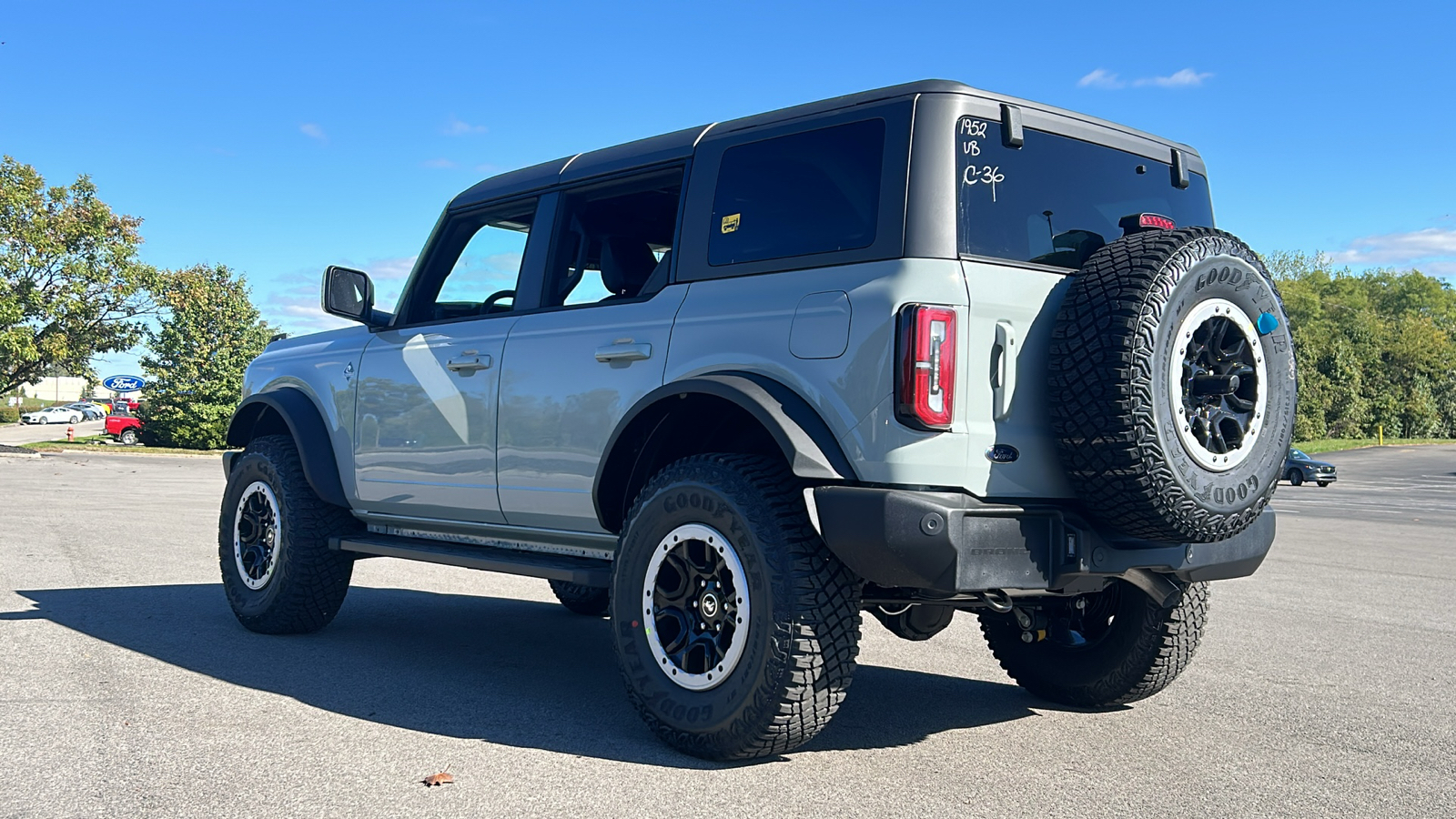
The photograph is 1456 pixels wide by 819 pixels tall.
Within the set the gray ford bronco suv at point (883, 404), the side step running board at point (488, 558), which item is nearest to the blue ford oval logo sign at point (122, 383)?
the side step running board at point (488, 558)

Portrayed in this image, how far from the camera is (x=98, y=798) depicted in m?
3.53

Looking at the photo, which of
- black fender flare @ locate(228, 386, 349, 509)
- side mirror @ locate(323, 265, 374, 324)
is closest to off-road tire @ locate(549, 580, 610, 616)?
black fender flare @ locate(228, 386, 349, 509)

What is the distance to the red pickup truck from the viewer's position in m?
49.4

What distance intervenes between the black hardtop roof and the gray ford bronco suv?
2cm

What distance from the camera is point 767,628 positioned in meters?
3.83

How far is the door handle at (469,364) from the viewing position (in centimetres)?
537

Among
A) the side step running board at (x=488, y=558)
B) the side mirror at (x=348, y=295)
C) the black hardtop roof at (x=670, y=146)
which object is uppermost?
the black hardtop roof at (x=670, y=146)

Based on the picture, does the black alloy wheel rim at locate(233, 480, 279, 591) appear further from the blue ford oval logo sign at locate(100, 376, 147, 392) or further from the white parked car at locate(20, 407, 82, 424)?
the white parked car at locate(20, 407, 82, 424)

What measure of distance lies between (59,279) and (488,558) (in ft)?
128

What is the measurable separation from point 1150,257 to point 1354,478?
4080 cm

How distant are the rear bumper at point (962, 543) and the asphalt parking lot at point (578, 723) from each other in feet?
2.18

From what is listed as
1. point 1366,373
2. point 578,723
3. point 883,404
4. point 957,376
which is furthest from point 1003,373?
point 1366,373

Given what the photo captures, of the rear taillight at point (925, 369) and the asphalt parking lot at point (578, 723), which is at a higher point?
the rear taillight at point (925, 369)

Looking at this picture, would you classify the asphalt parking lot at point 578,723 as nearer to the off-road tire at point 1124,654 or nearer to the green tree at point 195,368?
the off-road tire at point 1124,654
